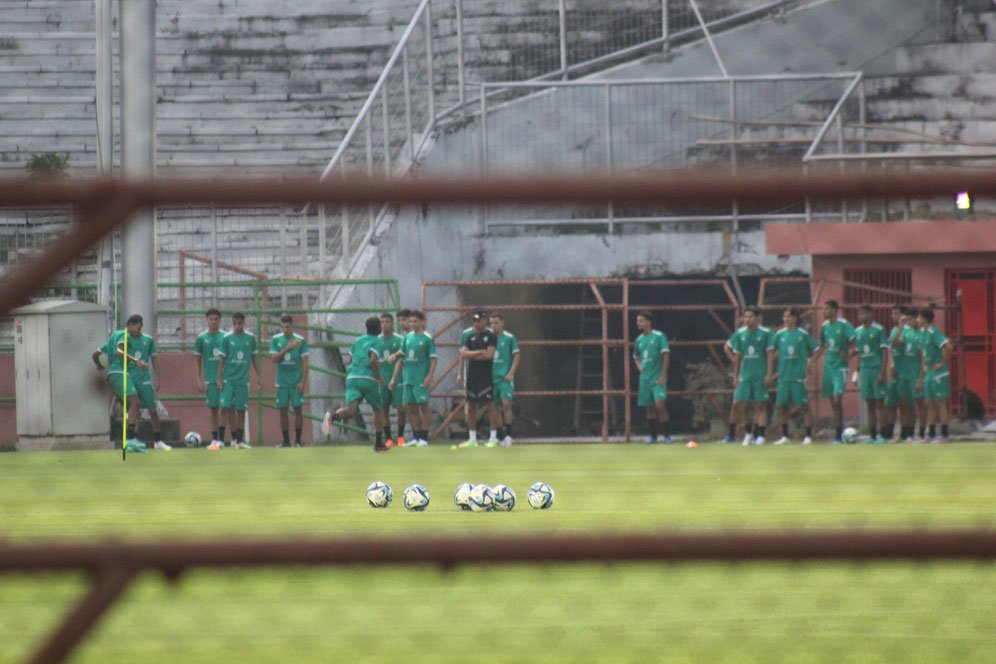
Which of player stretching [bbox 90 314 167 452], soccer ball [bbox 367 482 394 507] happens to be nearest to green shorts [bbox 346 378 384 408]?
player stretching [bbox 90 314 167 452]

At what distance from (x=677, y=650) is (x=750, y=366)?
15205 millimetres

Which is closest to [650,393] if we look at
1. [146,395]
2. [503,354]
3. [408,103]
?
[503,354]

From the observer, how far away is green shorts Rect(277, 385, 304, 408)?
21109mm

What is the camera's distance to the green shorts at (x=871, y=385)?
2022cm

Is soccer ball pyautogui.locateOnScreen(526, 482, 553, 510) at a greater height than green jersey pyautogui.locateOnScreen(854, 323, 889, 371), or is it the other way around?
green jersey pyautogui.locateOnScreen(854, 323, 889, 371)

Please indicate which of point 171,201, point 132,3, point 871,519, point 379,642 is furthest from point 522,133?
point 171,201

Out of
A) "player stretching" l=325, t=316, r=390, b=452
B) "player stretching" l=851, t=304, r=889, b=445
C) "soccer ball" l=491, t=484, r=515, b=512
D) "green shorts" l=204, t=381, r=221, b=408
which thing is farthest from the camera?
"green shorts" l=204, t=381, r=221, b=408

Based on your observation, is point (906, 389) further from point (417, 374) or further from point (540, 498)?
point (540, 498)

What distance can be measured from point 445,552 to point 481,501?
7444 millimetres

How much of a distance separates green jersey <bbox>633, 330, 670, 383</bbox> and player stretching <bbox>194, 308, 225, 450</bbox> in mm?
Answer: 5460

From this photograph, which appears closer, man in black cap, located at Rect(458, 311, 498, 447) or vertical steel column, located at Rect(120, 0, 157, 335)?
man in black cap, located at Rect(458, 311, 498, 447)

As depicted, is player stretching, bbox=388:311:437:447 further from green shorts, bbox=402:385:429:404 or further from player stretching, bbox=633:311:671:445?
player stretching, bbox=633:311:671:445

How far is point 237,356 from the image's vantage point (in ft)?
68.0

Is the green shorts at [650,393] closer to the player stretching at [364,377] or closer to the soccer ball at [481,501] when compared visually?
the player stretching at [364,377]
